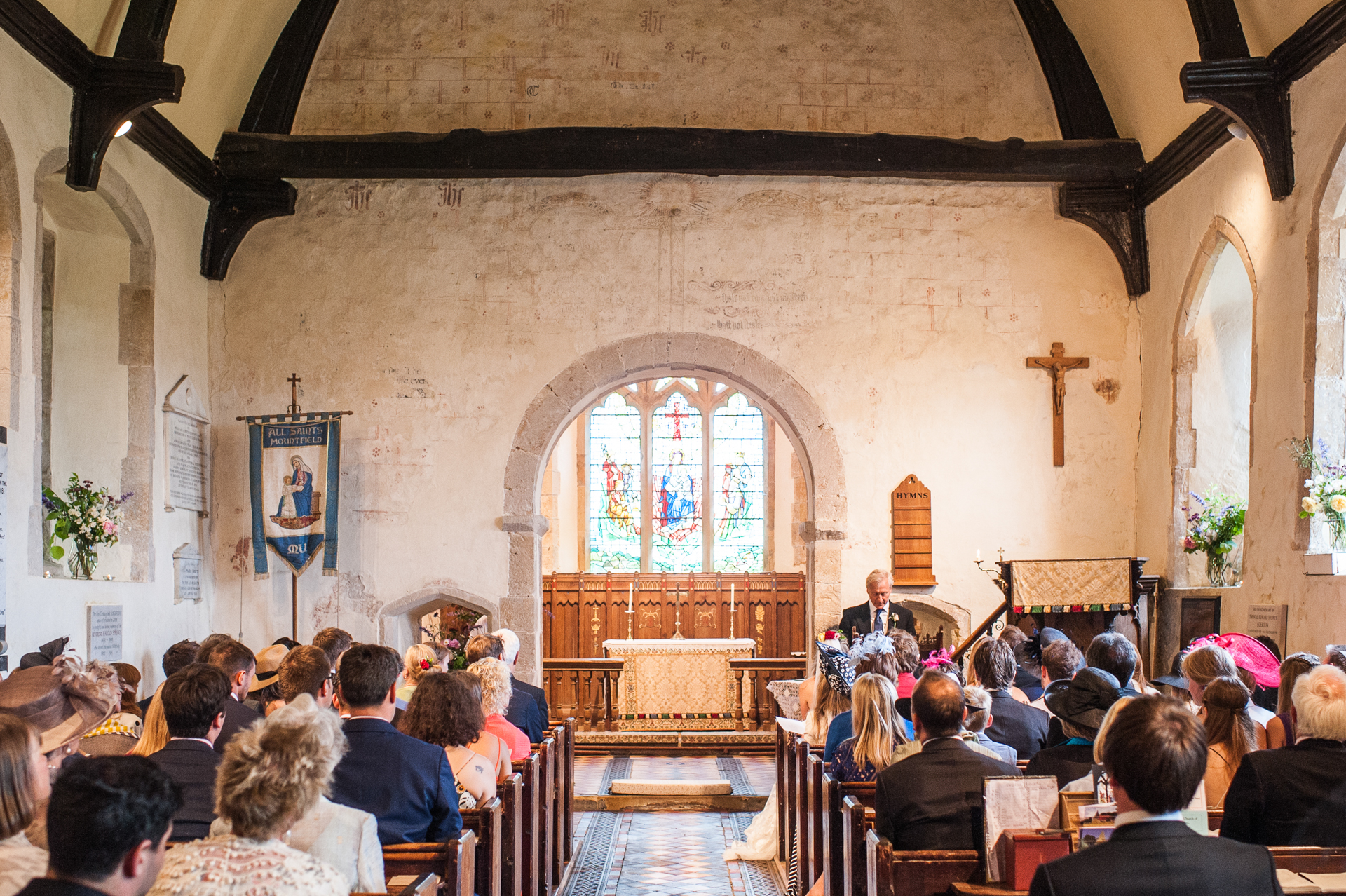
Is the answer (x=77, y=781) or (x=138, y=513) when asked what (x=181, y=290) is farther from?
(x=77, y=781)

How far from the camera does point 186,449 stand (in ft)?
30.2

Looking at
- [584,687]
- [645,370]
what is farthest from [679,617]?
[645,370]

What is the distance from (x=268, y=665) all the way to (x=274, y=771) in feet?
13.1

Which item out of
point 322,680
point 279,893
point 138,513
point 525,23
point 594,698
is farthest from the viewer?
point 594,698

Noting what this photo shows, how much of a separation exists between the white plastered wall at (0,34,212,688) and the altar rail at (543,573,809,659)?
13.9 ft

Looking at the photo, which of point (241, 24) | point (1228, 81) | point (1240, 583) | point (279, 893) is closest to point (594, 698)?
point (1240, 583)

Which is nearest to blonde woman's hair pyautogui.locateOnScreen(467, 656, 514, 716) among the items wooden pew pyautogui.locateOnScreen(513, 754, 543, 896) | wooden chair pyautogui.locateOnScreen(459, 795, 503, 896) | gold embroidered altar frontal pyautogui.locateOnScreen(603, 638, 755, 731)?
wooden pew pyautogui.locateOnScreen(513, 754, 543, 896)

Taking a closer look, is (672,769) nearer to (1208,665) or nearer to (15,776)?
(1208,665)

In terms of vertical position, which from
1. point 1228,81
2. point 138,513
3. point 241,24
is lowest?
point 138,513

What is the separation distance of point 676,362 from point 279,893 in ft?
25.1

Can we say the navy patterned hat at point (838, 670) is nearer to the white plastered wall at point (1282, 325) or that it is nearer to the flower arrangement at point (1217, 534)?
the white plastered wall at point (1282, 325)

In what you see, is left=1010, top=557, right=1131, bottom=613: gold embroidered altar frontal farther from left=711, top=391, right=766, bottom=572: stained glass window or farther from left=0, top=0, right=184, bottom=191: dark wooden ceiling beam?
left=711, top=391, right=766, bottom=572: stained glass window

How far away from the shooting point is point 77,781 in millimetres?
1981

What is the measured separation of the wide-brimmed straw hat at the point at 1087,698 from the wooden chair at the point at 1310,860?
44.0 inches
